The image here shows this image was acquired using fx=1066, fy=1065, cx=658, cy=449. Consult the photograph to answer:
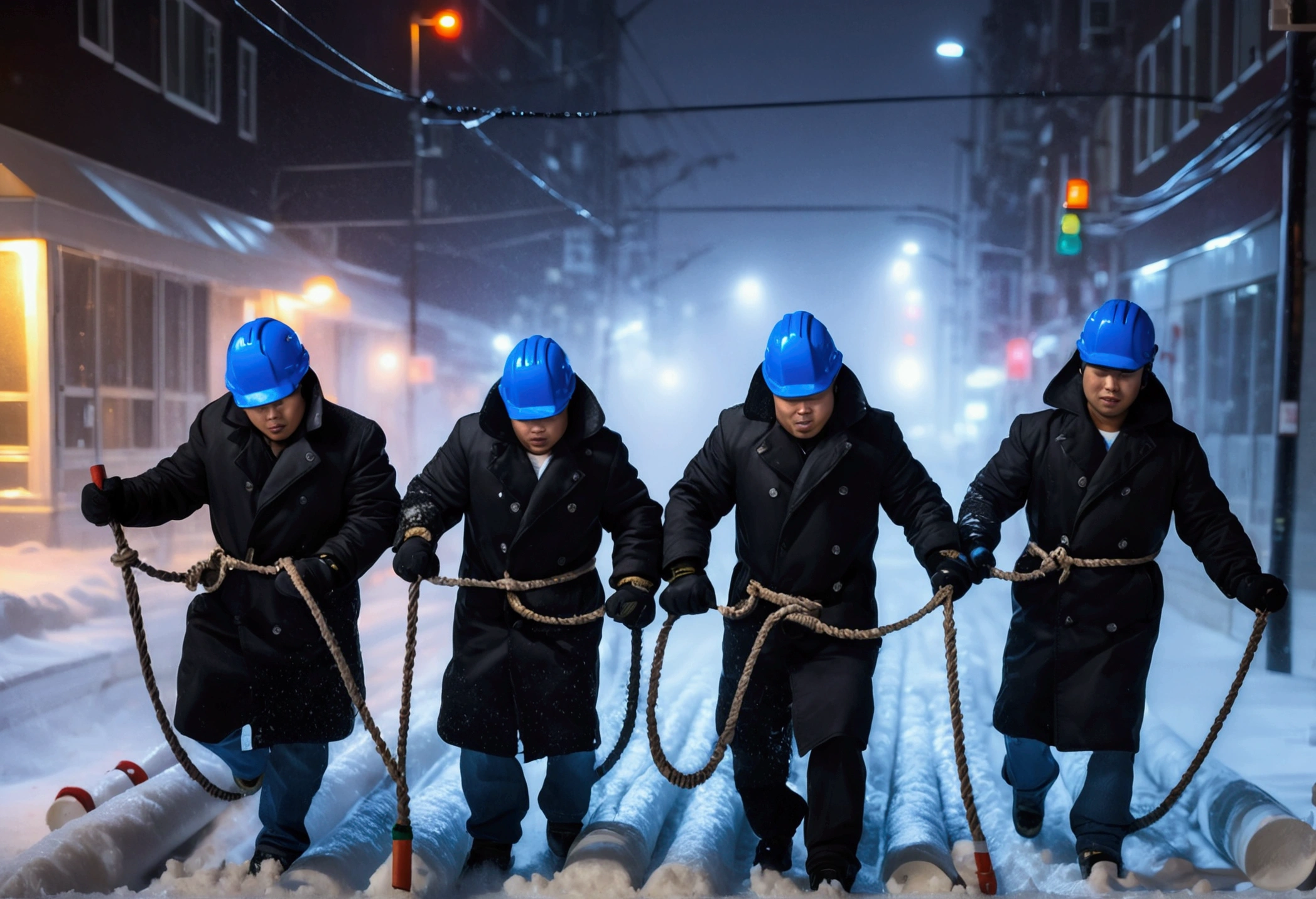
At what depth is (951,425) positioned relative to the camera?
29.4 feet

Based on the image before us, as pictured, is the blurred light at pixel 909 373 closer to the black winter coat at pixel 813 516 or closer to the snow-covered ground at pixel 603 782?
the snow-covered ground at pixel 603 782

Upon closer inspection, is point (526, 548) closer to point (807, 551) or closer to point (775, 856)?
point (807, 551)

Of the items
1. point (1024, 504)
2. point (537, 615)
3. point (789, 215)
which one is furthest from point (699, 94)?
point (537, 615)

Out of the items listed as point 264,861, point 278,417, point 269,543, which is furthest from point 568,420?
point 264,861

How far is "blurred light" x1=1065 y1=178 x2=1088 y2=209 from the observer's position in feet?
21.8

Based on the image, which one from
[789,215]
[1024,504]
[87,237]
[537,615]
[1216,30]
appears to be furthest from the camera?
[789,215]

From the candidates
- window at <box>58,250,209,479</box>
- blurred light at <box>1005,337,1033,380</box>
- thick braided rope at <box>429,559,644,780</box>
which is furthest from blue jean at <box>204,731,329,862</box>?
blurred light at <box>1005,337,1033,380</box>

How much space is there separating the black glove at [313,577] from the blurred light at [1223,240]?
25.1 feet

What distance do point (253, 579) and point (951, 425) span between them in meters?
6.89

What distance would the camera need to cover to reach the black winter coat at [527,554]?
10.2 ft

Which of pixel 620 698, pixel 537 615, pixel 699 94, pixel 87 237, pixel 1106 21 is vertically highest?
pixel 1106 21

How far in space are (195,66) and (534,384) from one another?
496cm

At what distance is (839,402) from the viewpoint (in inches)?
123

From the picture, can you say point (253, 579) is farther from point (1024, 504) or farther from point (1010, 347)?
point (1010, 347)
